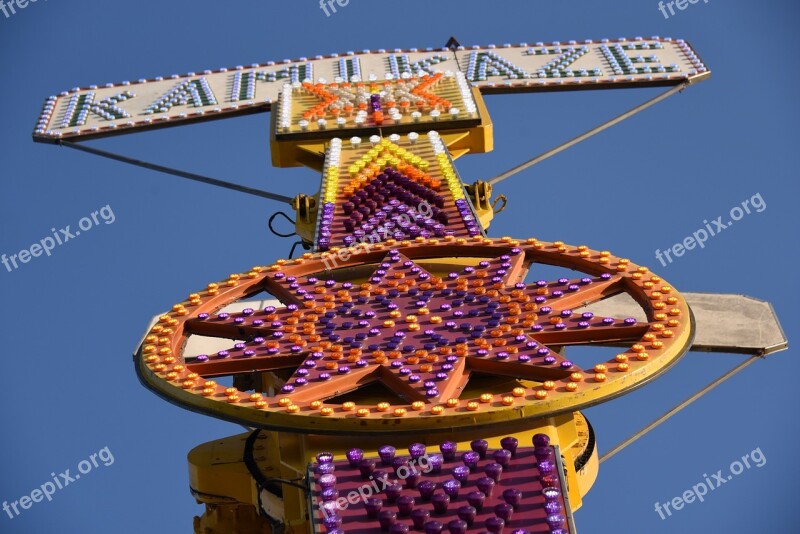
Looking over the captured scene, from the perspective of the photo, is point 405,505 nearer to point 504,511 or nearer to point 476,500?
point 476,500

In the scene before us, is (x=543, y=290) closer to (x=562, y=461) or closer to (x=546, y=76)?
(x=562, y=461)

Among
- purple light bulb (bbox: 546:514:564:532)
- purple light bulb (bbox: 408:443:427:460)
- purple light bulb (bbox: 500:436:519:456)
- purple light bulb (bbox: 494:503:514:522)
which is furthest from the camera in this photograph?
purple light bulb (bbox: 500:436:519:456)

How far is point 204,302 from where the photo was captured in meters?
42.3

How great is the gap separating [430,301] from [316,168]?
14365 millimetres

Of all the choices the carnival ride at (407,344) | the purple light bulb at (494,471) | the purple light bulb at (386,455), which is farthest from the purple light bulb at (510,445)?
the purple light bulb at (386,455)

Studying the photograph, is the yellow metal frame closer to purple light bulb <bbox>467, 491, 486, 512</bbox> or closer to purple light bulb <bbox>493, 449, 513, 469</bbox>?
purple light bulb <bbox>493, 449, 513, 469</bbox>

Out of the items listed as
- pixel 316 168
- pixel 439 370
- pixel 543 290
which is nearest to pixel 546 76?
pixel 316 168

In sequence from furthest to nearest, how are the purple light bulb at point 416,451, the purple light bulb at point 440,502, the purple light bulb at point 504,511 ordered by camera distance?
the purple light bulb at point 416,451
the purple light bulb at point 440,502
the purple light bulb at point 504,511

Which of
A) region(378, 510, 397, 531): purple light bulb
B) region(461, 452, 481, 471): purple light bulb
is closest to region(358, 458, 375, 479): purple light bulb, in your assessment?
region(378, 510, 397, 531): purple light bulb

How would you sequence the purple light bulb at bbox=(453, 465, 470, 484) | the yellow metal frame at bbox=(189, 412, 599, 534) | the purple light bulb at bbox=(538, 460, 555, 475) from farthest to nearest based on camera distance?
the yellow metal frame at bbox=(189, 412, 599, 534) < the purple light bulb at bbox=(538, 460, 555, 475) < the purple light bulb at bbox=(453, 465, 470, 484)

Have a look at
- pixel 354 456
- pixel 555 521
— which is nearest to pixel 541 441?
pixel 555 521

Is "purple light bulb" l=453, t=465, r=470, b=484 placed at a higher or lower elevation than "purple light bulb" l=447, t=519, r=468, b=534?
higher

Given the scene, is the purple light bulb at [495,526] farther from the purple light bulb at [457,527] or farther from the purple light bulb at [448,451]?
the purple light bulb at [448,451]

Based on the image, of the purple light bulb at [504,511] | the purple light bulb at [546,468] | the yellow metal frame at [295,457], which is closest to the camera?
the purple light bulb at [504,511]
